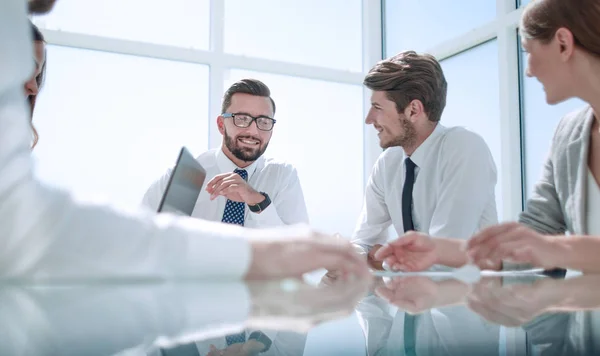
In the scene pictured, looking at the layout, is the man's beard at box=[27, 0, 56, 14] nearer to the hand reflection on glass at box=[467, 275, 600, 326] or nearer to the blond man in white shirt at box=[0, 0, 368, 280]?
the blond man in white shirt at box=[0, 0, 368, 280]

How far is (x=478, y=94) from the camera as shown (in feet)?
12.4

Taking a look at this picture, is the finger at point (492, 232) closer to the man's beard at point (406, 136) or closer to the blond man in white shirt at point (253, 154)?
the man's beard at point (406, 136)

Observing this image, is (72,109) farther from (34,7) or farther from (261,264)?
(261,264)

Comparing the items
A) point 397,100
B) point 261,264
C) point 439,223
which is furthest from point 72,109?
point 261,264

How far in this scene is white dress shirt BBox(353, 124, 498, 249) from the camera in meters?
2.00

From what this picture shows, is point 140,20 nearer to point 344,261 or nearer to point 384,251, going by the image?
point 384,251

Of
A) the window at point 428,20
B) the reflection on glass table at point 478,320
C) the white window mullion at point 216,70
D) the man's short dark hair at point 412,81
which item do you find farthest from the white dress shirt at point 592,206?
the white window mullion at point 216,70

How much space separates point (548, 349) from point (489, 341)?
0.04 metres

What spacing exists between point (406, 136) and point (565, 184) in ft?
3.34

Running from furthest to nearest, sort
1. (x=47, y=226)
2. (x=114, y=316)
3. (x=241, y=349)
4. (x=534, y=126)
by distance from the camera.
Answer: (x=534, y=126)
(x=47, y=226)
(x=114, y=316)
(x=241, y=349)

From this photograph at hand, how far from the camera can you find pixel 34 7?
92cm

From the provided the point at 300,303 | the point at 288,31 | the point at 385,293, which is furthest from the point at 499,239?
the point at 288,31

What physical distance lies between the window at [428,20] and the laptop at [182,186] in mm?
2899

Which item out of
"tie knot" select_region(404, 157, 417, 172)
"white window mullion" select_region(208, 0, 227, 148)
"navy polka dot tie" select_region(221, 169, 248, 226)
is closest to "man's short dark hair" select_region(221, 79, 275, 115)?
"navy polka dot tie" select_region(221, 169, 248, 226)
